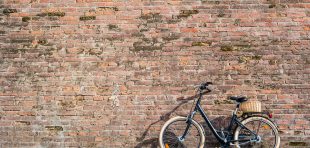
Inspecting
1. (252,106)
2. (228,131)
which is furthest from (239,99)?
(228,131)

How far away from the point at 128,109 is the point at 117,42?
1.11m

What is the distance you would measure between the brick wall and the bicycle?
0.69 ft

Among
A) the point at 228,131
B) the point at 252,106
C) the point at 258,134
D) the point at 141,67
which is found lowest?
the point at 258,134

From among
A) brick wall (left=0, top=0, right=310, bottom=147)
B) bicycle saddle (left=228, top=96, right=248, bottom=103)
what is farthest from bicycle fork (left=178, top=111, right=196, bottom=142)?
bicycle saddle (left=228, top=96, right=248, bottom=103)

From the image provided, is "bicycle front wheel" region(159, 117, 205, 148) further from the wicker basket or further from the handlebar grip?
the wicker basket

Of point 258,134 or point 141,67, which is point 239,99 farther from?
point 141,67

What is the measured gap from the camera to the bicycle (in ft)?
17.9

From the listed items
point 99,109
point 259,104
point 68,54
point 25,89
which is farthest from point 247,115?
point 25,89

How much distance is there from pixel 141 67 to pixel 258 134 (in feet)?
7.00

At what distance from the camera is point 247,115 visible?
18.2ft

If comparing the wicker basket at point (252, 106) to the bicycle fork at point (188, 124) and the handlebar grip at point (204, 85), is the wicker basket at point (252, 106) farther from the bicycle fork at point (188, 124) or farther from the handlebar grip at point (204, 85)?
the bicycle fork at point (188, 124)

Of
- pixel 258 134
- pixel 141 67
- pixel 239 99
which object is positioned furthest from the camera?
pixel 141 67

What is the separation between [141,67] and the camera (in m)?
5.81

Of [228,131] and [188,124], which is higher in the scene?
[188,124]
